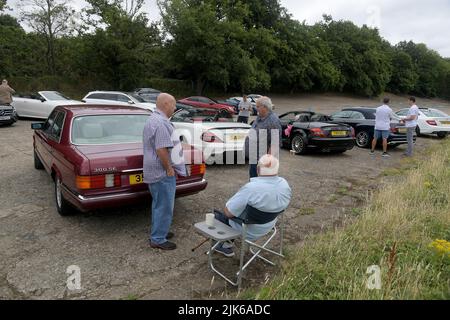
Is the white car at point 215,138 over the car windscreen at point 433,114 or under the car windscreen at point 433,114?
under

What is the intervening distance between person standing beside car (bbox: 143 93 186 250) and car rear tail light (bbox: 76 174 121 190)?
524mm

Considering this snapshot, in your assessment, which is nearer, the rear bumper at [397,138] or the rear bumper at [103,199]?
the rear bumper at [103,199]

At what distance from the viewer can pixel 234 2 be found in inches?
1485

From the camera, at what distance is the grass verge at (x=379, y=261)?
2912 mm

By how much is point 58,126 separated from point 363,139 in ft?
31.9

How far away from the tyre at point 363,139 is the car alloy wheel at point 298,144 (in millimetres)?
2958

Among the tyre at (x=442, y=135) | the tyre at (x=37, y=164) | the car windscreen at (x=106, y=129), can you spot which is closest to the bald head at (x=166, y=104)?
the car windscreen at (x=106, y=129)

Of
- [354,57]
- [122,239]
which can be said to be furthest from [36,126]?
[354,57]

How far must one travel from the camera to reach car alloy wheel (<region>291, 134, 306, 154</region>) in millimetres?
9961

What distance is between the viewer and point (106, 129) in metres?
4.98

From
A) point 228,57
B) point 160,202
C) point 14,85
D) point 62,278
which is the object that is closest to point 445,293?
point 160,202

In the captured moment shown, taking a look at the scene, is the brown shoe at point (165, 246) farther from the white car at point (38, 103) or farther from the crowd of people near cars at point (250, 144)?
the white car at point (38, 103)
